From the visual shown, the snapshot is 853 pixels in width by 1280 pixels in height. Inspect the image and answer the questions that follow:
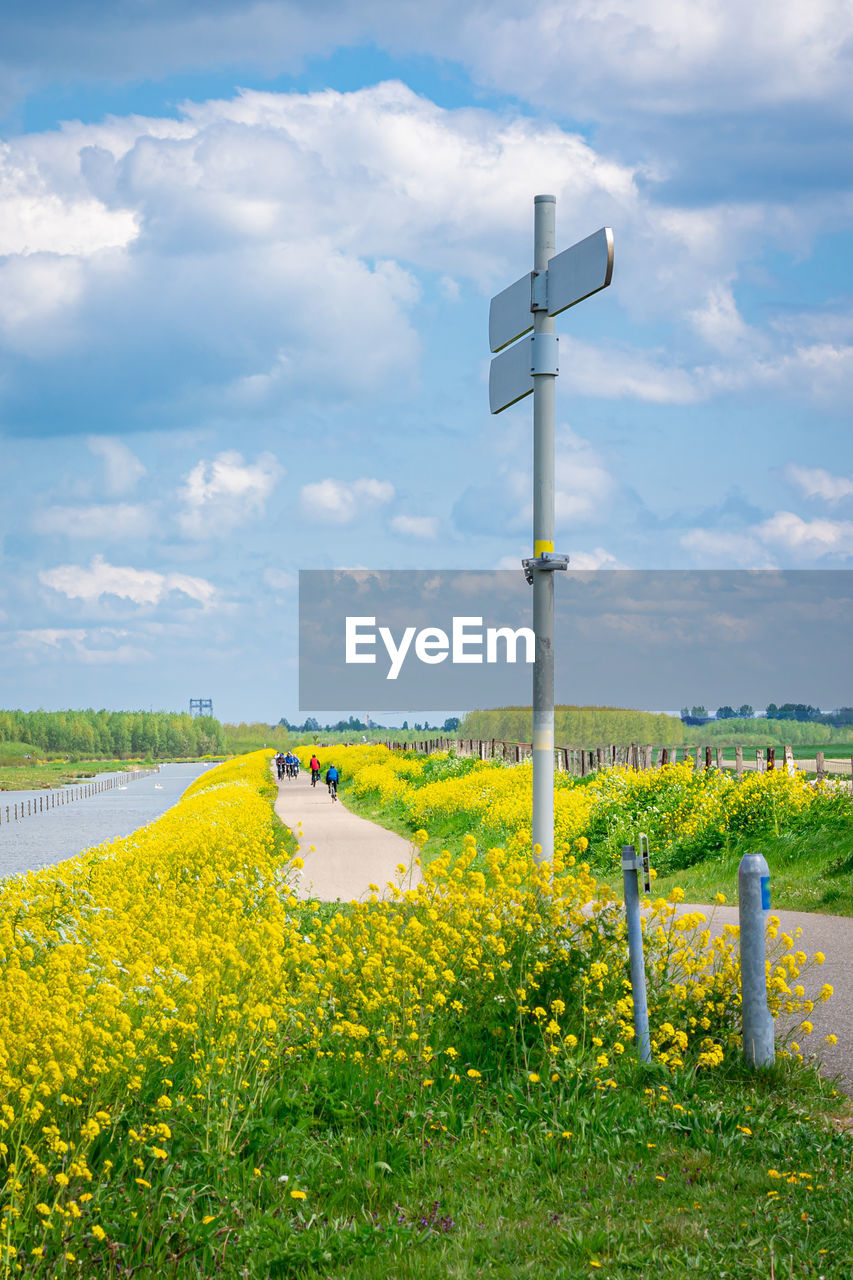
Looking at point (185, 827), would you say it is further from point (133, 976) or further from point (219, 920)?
point (133, 976)

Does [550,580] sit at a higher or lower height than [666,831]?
higher

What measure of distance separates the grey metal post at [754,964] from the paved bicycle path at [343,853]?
9.64 ft

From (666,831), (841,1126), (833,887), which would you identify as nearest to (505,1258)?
(841,1126)

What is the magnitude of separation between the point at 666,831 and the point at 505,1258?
11.5 metres

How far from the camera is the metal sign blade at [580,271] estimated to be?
576cm

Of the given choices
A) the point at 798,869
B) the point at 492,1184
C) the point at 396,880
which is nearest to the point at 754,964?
the point at 492,1184

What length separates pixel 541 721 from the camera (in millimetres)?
6230

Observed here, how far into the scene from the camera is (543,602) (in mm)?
6211

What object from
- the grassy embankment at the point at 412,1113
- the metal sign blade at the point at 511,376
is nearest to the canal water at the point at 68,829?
the grassy embankment at the point at 412,1113

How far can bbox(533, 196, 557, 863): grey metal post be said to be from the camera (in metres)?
6.21

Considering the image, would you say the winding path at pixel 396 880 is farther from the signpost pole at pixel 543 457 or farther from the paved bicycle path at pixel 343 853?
the signpost pole at pixel 543 457

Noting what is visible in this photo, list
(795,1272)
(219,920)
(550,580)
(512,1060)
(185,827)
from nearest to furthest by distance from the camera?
(795,1272)
(512,1060)
(550,580)
(219,920)
(185,827)

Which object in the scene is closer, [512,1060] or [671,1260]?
[671,1260]

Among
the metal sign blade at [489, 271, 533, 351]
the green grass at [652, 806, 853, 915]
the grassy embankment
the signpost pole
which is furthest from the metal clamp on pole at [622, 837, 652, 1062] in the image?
the green grass at [652, 806, 853, 915]
